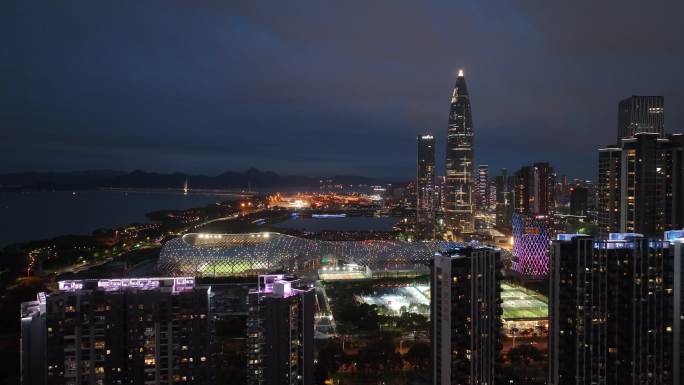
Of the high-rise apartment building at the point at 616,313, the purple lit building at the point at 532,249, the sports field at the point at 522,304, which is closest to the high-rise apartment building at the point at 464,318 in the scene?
the high-rise apartment building at the point at 616,313

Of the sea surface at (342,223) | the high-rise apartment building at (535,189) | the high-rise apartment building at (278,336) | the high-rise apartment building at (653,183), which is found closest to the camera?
the high-rise apartment building at (278,336)

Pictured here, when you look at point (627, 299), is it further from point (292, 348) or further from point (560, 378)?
point (292, 348)

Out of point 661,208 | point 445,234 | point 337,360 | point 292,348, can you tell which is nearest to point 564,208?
point 445,234

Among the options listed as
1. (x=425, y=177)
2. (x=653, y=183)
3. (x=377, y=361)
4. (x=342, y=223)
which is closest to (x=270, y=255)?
(x=377, y=361)

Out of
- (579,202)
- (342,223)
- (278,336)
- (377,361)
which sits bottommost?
(377,361)

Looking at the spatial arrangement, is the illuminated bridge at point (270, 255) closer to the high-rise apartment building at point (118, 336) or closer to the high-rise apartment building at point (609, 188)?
the high-rise apartment building at point (609, 188)

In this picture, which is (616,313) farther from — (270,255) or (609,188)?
(270,255)
